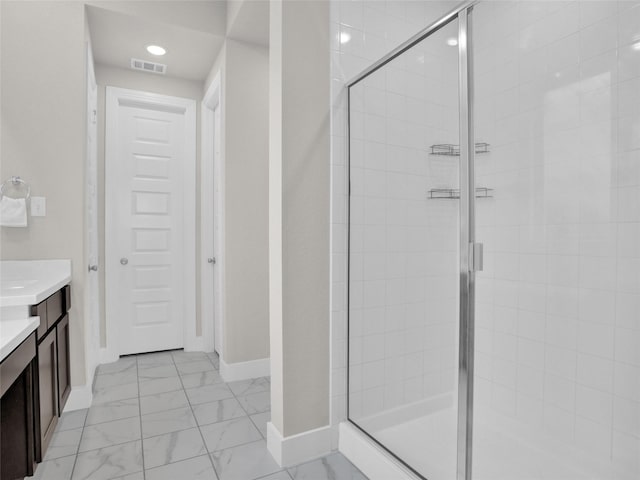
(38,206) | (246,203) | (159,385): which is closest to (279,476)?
(159,385)

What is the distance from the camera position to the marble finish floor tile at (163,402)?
2482mm

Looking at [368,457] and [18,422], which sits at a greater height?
[18,422]

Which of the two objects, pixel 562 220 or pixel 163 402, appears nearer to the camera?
pixel 562 220

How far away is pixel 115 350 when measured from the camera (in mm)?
3420

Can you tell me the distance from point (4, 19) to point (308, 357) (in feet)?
8.48

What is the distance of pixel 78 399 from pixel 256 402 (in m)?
1.11

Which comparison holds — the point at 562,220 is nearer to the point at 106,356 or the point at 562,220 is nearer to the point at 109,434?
the point at 109,434

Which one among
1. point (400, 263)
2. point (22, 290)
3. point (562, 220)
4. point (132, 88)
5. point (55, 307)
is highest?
point (132, 88)

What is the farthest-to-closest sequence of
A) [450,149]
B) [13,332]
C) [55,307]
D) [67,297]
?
[67,297]
[55,307]
[450,149]
[13,332]

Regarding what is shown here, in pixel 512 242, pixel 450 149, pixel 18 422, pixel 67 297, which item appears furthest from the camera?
pixel 67 297

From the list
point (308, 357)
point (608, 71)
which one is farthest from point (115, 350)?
point (608, 71)

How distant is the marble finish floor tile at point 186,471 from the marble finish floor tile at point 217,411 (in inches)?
15.9

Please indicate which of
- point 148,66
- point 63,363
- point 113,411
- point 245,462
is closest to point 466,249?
point 245,462

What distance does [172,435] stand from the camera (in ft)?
7.03
